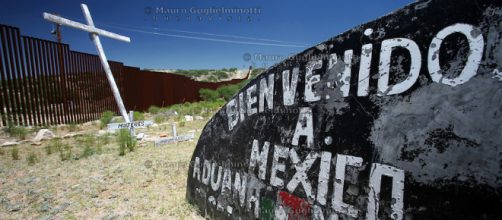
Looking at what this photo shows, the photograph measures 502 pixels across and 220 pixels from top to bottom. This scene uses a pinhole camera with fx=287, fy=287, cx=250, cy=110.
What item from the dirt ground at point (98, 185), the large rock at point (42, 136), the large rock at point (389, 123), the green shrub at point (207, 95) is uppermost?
the large rock at point (389, 123)

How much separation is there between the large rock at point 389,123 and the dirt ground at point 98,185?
1.33m

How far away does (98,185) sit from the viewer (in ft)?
12.3

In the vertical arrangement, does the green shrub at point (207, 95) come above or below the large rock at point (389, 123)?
below

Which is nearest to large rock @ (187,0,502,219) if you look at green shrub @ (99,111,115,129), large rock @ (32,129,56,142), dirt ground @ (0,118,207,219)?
dirt ground @ (0,118,207,219)

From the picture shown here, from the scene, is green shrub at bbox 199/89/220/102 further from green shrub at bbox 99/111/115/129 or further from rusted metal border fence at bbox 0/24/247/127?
green shrub at bbox 99/111/115/129

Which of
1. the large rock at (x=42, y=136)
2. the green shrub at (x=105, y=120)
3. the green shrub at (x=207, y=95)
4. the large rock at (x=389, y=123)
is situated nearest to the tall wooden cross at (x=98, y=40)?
the green shrub at (x=105, y=120)

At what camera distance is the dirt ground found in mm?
2934

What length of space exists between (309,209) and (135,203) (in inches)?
86.9

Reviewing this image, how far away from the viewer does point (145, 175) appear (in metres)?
4.06

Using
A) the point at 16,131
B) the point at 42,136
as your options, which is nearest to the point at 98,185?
the point at 42,136

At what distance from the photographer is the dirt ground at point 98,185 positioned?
2.93m

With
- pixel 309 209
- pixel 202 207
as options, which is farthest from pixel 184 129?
pixel 309 209

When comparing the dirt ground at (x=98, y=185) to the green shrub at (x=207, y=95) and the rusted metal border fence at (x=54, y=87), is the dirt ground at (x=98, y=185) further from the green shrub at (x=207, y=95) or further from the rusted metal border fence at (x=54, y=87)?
the green shrub at (x=207, y=95)

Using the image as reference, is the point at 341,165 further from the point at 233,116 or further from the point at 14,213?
the point at 14,213
